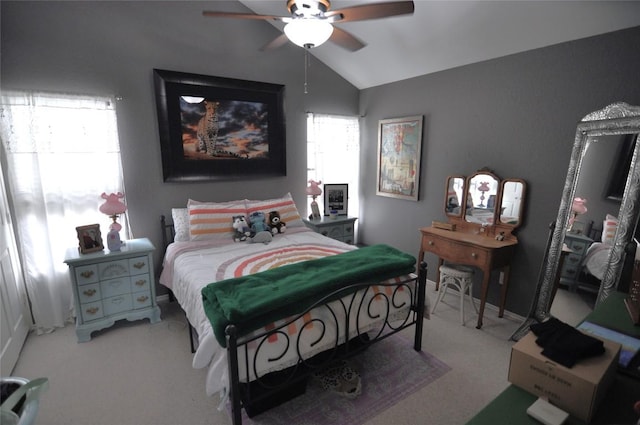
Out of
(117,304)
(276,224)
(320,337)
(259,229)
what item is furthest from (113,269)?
(320,337)

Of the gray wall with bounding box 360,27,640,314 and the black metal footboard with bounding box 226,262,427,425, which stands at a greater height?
the gray wall with bounding box 360,27,640,314

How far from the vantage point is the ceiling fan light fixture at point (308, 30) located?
1.77m

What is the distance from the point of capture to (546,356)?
1127 millimetres

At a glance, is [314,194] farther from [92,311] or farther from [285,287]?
[92,311]

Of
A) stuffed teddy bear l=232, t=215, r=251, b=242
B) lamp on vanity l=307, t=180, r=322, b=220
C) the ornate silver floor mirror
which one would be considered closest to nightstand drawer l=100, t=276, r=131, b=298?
stuffed teddy bear l=232, t=215, r=251, b=242

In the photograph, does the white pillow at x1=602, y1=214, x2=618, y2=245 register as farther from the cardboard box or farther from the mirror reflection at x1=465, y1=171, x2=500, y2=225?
the cardboard box

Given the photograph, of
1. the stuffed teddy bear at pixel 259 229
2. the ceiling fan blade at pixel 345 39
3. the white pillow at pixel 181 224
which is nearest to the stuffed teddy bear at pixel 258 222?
the stuffed teddy bear at pixel 259 229

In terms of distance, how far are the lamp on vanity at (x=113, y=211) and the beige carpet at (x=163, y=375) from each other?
2.49ft

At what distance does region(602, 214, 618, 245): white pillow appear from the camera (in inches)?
82.4

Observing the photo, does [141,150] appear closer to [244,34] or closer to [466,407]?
[244,34]

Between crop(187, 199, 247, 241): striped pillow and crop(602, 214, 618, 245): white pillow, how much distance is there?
117 inches

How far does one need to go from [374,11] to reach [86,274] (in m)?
2.84

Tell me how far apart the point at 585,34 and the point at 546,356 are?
2.42m

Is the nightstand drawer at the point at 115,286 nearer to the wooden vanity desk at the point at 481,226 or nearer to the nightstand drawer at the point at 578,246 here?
the wooden vanity desk at the point at 481,226
